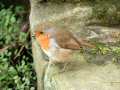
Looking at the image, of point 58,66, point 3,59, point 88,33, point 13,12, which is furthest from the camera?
point 13,12

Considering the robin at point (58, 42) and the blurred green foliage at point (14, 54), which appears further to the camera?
the blurred green foliage at point (14, 54)

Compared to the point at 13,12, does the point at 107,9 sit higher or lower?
higher

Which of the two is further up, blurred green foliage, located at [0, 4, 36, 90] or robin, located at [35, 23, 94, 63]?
robin, located at [35, 23, 94, 63]

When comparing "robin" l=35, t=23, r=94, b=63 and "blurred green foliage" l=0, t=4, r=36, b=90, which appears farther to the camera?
"blurred green foliage" l=0, t=4, r=36, b=90

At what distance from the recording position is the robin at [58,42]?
152 inches

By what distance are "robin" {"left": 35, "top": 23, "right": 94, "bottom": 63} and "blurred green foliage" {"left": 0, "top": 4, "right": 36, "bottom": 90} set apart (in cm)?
143

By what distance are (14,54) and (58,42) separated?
2.17m

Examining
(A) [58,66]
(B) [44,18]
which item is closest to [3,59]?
(B) [44,18]

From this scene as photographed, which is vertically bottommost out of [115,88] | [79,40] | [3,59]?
[3,59]

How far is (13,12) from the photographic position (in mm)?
6812

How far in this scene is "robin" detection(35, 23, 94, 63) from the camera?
12.7 feet

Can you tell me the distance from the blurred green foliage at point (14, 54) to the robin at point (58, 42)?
1429 mm

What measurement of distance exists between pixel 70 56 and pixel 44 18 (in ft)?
2.73

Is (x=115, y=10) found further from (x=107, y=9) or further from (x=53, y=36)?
(x=53, y=36)
